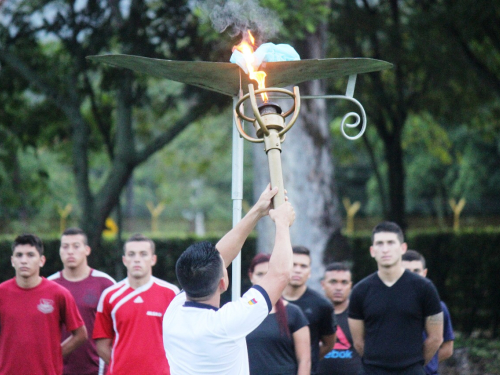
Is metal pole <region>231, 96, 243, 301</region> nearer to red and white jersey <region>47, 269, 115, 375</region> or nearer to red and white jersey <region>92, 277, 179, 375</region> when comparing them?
red and white jersey <region>92, 277, 179, 375</region>

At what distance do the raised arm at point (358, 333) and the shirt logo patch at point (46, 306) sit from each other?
7.70 ft

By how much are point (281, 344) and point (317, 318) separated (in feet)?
2.18

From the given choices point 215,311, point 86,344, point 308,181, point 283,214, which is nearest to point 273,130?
point 283,214

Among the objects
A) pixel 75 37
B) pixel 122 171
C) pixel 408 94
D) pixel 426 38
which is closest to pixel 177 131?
pixel 122 171

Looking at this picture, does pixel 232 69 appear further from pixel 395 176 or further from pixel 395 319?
pixel 395 176

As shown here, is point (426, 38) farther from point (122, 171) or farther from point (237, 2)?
point (237, 2)

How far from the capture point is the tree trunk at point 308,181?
10.2 meters

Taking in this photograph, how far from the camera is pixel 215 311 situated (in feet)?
10.1

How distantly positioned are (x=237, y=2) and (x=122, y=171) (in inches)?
312

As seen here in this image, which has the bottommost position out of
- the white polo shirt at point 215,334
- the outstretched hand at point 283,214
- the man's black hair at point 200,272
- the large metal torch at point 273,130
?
the white polo shirt at point 215,334

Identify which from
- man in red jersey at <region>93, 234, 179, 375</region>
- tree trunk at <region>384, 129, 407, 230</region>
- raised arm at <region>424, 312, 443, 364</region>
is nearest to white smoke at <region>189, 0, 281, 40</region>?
man in red jersey at <region>93, 234, 179, 375</region>

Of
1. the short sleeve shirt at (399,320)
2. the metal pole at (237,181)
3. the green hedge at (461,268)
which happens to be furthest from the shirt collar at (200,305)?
the green hedge at (461,268)

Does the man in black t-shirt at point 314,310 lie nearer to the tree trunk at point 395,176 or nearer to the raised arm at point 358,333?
the raised arm at point 358,333

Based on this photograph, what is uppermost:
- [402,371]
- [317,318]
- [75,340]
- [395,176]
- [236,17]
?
[236,17]
